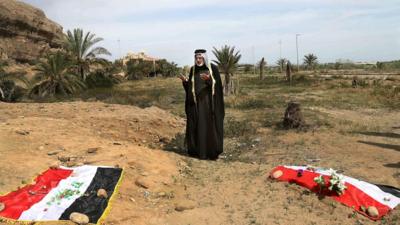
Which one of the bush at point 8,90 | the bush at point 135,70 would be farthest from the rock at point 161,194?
the bush at point 135,70

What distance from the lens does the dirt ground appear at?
15.5 feet

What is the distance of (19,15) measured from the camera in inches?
1390

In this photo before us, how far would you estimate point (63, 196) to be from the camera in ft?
15.0

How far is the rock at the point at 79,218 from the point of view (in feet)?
13.3

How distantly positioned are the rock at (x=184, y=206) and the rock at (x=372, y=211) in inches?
74.1

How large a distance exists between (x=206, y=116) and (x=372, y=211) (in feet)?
10.6

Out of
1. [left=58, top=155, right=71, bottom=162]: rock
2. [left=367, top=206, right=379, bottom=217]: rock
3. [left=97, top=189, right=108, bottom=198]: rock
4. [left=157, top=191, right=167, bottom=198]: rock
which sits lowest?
[left=367, top=206, right=379, bottom=217]: rock

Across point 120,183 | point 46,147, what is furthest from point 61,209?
point 46,147

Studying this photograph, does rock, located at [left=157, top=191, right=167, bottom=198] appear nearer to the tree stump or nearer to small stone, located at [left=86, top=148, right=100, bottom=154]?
small stone, located at [left=86, top=148, right=100, bottom=154]

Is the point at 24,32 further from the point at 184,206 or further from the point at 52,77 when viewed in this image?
the point at 184,206

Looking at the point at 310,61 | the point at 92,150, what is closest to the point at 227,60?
the point at 92,150

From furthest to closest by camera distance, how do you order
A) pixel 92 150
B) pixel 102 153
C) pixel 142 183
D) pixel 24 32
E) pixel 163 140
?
1. pixel 24 32
2. pixel 163 140
3. pixel 92 150
4. pixel 102 153
5. pixel 142 183

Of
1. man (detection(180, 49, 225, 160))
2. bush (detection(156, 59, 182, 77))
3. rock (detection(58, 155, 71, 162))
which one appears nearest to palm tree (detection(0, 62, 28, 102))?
man (detection(180, 49, 225, 160))

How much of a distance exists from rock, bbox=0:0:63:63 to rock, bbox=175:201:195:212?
2960 centimetres
